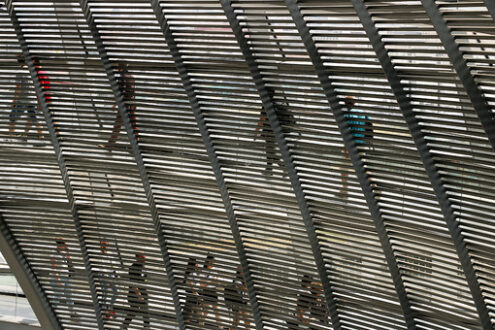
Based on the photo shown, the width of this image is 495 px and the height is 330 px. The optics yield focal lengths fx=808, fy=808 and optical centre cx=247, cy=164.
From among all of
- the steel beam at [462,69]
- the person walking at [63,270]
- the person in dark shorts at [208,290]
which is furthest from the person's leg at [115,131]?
the steel beam at [462,69]

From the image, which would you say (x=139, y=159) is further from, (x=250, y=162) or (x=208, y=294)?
(x=208, y=294)

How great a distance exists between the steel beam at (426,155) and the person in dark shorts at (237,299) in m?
4.25

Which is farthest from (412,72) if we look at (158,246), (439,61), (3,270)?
(3,270)

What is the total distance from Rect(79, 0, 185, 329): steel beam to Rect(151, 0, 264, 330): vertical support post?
1230 millimetres

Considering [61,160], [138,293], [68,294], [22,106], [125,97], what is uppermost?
[22,106]

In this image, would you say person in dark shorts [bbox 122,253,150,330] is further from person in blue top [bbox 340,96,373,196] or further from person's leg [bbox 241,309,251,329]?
person in blue top [bbox 340,96,373,196]

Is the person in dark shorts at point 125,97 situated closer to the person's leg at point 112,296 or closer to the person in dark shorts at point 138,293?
the person in dark shorts at point 138,293

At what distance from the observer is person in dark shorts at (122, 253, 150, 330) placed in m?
14.9

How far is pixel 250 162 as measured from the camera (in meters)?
12.6

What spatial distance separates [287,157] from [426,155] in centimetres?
235

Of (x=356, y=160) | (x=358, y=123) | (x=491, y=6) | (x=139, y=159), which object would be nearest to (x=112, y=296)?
(x=139, y=159)

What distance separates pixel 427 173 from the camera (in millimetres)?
10578

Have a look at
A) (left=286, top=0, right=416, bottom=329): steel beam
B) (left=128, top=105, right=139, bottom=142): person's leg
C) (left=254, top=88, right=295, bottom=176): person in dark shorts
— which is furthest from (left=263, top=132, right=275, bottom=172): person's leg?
(left=128, top=105, right=139, bottom=142): person's leg

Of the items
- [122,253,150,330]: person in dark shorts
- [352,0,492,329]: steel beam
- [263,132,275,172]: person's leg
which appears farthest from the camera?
[122,253,150,330]: person in dark shorts
